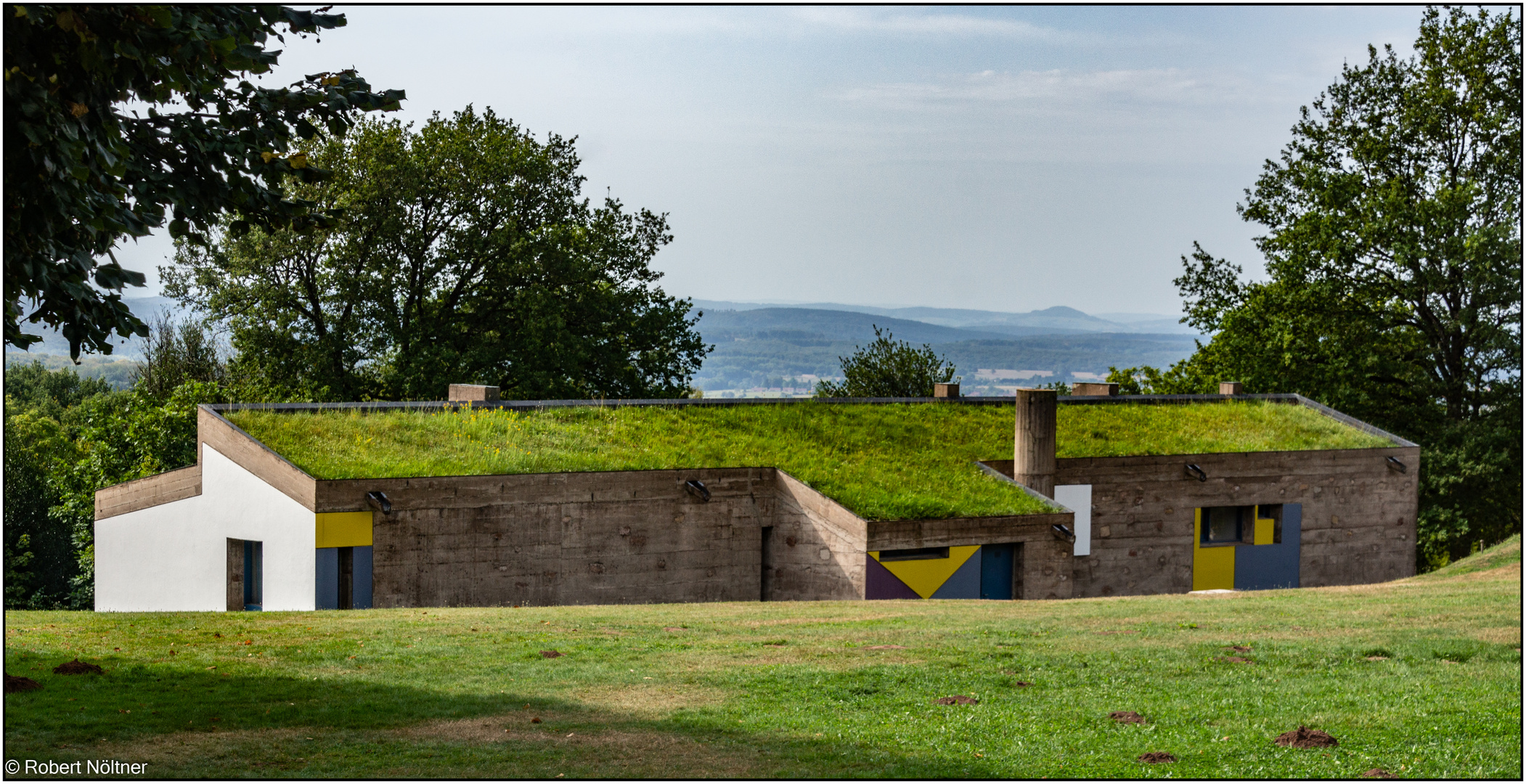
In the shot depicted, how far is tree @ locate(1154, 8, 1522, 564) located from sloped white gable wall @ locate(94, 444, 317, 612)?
32.4m

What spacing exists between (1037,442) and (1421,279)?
21.2m

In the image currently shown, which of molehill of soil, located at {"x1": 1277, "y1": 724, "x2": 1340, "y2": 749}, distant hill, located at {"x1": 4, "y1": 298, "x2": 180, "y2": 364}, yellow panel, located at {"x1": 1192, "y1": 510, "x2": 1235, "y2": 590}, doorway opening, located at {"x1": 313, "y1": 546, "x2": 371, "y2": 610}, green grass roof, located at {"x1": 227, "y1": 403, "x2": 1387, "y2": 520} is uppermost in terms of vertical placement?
distant hill, located at {"x1": 4, "y1": 298, "x2": 180, "y2": 364}

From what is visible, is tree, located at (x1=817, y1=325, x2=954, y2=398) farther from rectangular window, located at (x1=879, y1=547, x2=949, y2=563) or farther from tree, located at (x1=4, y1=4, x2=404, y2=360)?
tree, located at (x1=4, y1=4, x2=404, y2=360)

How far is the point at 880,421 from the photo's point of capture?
3138cm

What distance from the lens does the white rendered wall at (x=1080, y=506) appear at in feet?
95.3

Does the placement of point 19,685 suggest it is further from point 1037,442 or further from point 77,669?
point 1037,442

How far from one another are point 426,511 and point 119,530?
10.8 metres

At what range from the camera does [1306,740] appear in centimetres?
1003

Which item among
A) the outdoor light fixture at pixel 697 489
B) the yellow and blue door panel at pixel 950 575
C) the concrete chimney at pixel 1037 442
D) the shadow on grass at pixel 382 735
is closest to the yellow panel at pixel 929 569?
the yellow and blue door panel at pixel 950 575

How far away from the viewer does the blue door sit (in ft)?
83.8

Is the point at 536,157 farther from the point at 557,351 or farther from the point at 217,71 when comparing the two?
the point at 217,71

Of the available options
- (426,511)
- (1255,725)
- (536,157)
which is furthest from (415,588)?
(536,157)

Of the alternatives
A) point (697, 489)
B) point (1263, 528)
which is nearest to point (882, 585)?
point (697, 489)

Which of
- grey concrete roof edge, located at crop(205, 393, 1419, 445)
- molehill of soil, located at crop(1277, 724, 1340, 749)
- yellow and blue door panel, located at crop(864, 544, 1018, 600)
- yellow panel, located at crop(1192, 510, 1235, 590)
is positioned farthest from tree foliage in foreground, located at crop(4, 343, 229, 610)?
molehill of soil, located at crop(1277, 724, 1340, 749)
